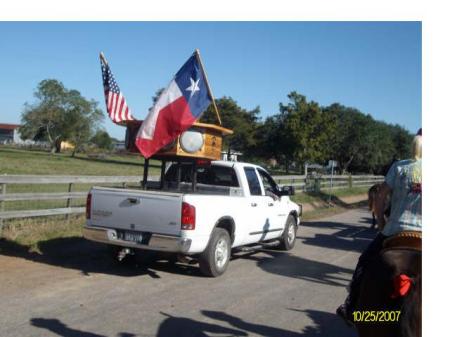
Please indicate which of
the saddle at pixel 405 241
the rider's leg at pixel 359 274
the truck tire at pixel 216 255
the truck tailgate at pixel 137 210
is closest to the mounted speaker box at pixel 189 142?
the truck tailgate at pixel 137 210

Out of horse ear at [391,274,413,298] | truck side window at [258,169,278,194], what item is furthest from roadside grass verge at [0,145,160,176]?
Result: horse ear at [391,274,413,298]

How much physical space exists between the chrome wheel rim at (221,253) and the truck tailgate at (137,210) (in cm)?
98

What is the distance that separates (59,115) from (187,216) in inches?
2928

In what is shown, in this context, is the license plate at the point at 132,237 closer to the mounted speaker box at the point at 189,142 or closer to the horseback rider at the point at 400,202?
the mounted speaker box at the point at 189,142

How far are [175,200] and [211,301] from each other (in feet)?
5.02

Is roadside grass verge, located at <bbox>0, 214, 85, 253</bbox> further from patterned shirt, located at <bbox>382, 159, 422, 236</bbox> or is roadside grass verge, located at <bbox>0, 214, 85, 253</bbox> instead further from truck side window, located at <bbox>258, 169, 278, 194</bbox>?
patterned shirt, located at <bbox>382, 159, 422, 236</bbox>

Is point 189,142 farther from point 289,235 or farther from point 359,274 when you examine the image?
point 359,274

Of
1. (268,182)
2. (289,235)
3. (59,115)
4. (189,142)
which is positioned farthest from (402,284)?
(59,115)

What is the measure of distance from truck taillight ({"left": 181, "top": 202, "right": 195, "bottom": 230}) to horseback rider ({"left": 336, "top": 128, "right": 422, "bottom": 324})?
366cm

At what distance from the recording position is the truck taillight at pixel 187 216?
24.1 ft

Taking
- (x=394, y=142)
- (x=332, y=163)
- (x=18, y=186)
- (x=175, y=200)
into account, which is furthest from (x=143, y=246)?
(x=394, y=142)

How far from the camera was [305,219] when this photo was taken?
59.4ft

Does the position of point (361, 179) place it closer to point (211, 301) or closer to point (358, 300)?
point (211, 301)

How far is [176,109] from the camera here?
767 cm
